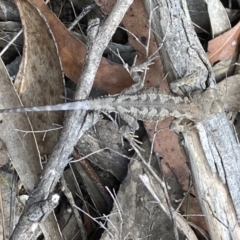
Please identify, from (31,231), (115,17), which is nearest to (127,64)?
(115,17)

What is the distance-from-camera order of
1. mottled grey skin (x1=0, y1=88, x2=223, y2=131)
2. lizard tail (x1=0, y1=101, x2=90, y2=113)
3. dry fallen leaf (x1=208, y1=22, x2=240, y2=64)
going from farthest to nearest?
dry fallen leaf (x1=208, y1=22, x2=240, y2=64) < mottled grey skin (x1=0, y1=88, x2=223, y2=131) < lizard tail (x1=0, y1=101, x2=90, y2=113)

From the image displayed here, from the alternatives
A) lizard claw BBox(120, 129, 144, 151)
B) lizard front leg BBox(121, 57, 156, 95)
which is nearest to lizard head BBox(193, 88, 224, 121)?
lizard front leg BBox(121, 57, 156, 95)

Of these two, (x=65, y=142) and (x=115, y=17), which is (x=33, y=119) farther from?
(x=115, y=17)

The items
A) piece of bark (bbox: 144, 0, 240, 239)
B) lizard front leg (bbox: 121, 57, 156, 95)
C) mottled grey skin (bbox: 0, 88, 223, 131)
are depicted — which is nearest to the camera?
piece of bark (bbox: 144, 0, 240, 239)

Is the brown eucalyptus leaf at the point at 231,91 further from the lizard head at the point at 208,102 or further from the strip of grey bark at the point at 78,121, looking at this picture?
the strip of grey bark at the point at 78,121

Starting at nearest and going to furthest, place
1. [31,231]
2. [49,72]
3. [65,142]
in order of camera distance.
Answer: [31,231], [65,142], [49,72]

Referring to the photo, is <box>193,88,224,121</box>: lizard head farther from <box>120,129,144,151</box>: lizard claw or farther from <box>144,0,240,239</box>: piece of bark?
<box>120,129,144,151</box>: lizard claw

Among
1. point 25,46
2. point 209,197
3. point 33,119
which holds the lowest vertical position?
point 209,197
